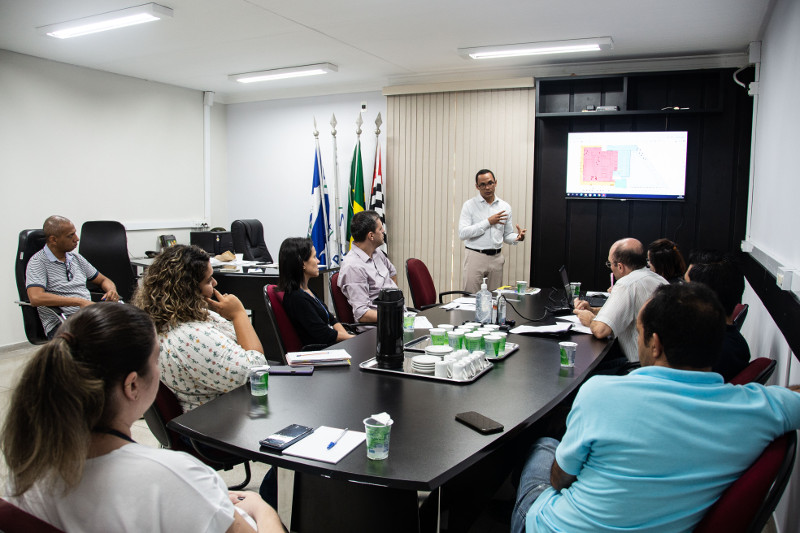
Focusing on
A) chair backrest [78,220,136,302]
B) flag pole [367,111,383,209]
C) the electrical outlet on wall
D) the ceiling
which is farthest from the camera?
flag pole [367,111,383,209]

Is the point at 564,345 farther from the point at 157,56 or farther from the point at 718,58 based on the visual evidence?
the point at 157,56

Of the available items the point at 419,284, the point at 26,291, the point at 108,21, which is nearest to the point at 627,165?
the point at 419,284

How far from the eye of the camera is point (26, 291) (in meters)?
4.17

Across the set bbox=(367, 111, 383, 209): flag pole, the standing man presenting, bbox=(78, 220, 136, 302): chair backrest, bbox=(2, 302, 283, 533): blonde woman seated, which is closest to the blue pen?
bbox=(2, 302, 283, 533): blonde woman seated

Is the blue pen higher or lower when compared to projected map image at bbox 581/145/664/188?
lower

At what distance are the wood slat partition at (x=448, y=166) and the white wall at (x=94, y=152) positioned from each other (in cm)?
271

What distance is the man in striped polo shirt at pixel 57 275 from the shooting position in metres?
4.18

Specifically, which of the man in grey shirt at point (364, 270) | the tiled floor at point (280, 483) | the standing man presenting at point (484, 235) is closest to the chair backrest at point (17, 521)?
the tiled floor at point (280, 483)

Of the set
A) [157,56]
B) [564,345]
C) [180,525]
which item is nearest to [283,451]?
[180,525]

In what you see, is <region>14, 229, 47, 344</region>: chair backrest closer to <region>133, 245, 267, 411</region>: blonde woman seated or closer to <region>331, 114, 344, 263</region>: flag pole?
<region>133, 245, 267, 411</region>: blonde woman seated

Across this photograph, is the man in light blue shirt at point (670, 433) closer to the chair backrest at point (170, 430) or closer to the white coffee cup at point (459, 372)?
the white coffee cup at point (459, 372)

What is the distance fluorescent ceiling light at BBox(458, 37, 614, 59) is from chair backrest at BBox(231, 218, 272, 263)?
2938mm

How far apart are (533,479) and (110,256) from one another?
4806 millimetres

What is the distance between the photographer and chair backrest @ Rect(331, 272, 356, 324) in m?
3.90
